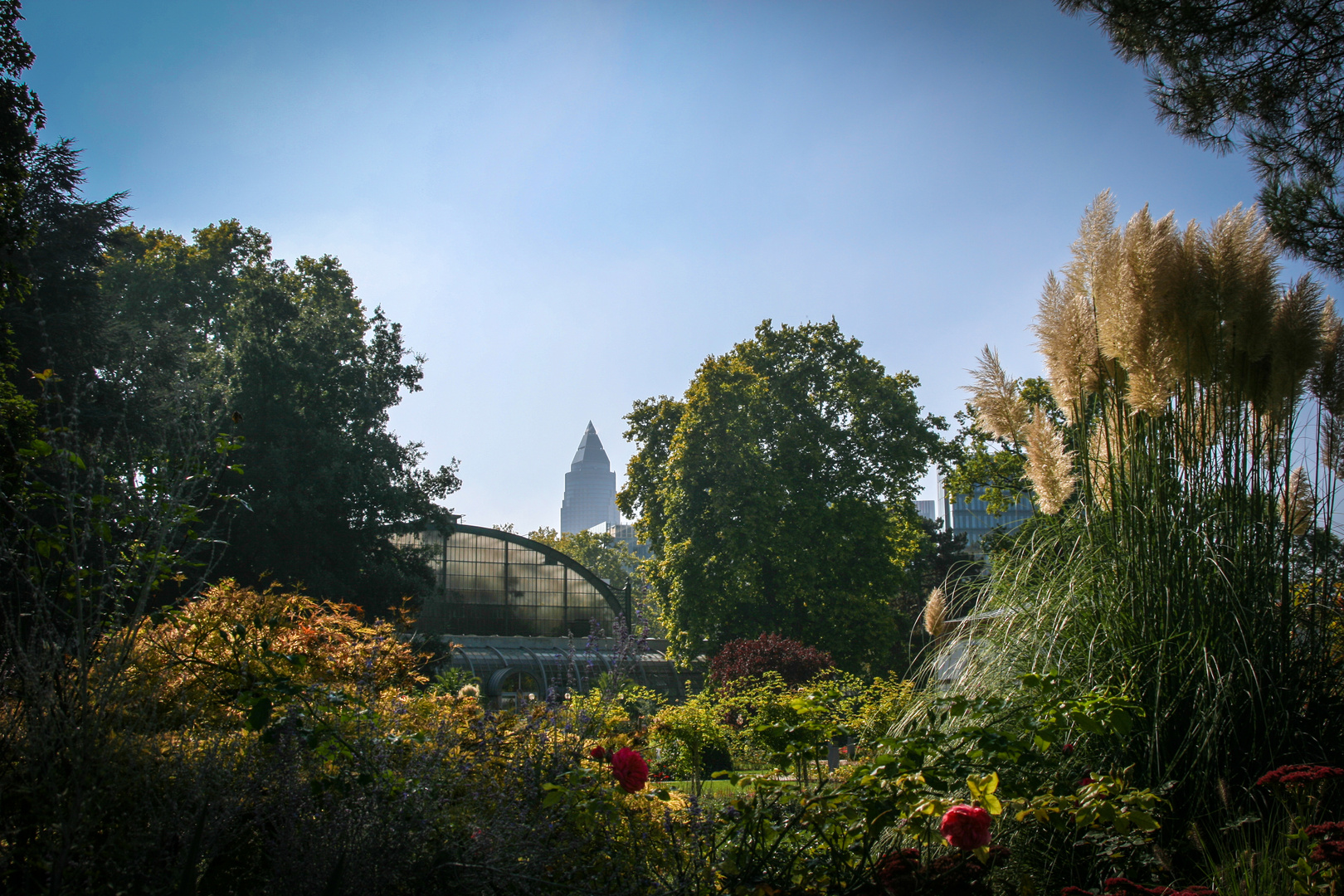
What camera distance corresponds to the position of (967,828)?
6.20ft

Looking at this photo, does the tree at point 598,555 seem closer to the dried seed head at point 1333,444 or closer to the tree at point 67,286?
the tree at point 67,286

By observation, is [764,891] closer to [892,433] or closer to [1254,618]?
[1254,618]

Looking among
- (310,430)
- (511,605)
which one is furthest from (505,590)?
(310,430)

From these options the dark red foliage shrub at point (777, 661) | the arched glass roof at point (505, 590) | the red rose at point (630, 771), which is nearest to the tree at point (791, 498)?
the dark red foliage shrub at point (777, 661)

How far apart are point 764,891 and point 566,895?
54cm

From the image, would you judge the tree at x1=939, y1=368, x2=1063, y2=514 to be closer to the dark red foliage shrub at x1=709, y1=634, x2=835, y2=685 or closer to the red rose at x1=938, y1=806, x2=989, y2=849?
the dark red foliage shrub at x1=709, y1=634, x2=835, y2=685

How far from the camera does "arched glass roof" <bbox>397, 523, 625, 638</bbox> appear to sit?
2198 centimetres

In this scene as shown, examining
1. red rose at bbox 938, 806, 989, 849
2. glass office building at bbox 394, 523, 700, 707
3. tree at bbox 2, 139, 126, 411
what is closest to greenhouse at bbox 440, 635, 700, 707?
glass office building at bbox 394, 523, 700, 707

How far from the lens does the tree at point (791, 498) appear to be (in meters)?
17.0

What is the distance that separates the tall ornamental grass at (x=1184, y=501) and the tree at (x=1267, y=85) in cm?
101

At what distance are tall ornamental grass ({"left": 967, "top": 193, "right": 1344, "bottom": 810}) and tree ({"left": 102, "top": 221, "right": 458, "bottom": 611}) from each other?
456 inches

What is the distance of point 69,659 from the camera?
8.66 feet

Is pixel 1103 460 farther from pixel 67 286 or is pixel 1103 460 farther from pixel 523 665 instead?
pixel 523 665

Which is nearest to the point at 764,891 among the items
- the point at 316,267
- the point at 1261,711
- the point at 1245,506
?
the point at 1261,711
